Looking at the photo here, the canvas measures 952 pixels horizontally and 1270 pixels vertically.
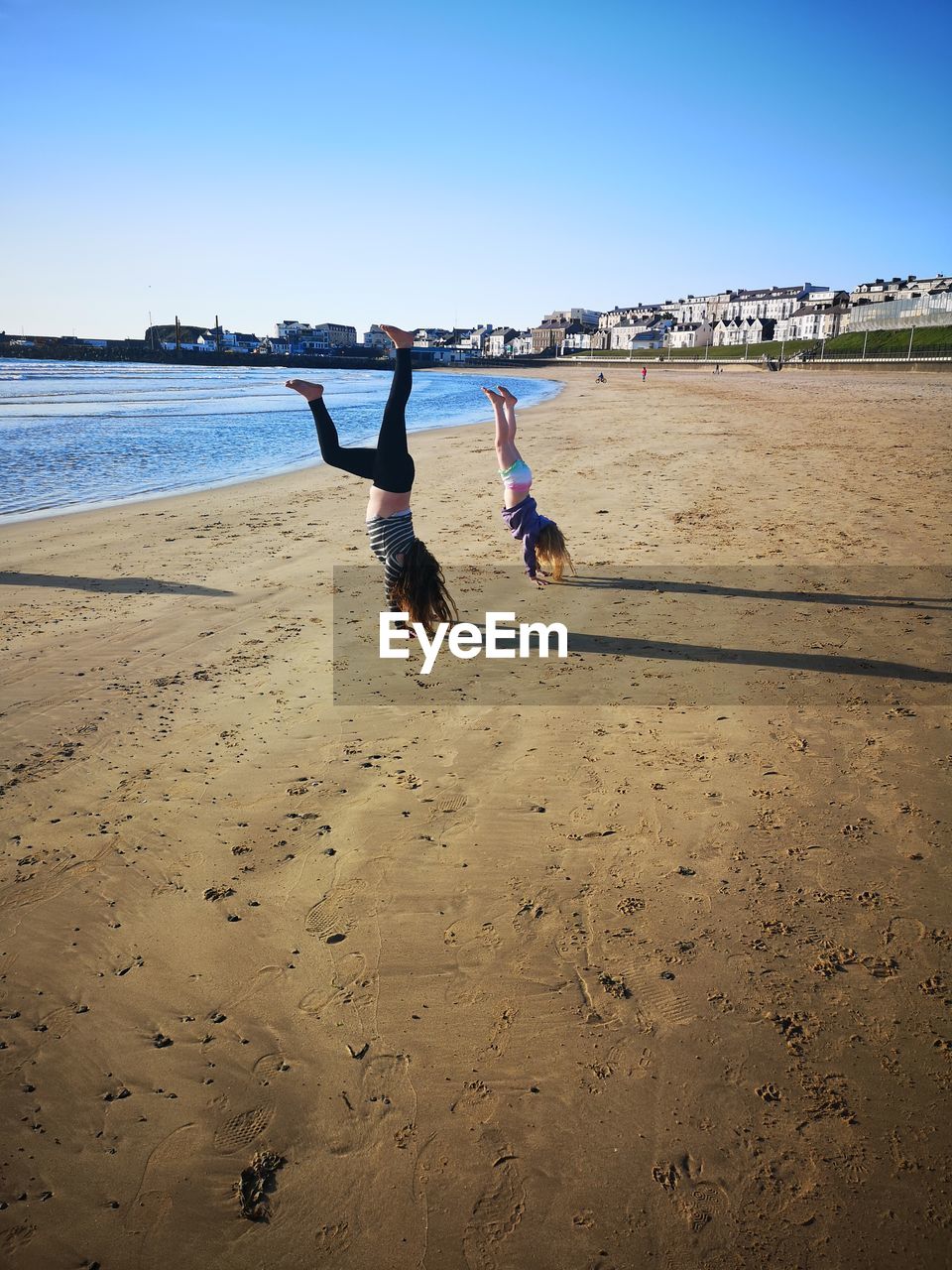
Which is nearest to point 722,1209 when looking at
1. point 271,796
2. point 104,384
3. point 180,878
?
point 180,878

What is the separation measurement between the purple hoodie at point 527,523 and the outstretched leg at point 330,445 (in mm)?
2235

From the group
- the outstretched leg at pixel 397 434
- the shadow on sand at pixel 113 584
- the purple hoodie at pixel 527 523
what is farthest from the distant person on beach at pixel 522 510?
the shadow on sand at pixel 113 584

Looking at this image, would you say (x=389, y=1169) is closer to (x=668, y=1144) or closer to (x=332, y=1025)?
(x=332, y=1025)

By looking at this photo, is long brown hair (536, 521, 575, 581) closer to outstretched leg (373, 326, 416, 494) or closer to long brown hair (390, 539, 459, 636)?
long brown hair (390, 539, 459, 636)

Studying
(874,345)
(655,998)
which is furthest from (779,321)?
(655,998)

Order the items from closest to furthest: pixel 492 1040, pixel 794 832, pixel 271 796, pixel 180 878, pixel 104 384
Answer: pixel 492 1040, pixel 180 878, pixel 794 832, pixel 271 796, pixel 104 384

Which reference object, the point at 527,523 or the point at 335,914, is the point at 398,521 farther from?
the point at 335,914

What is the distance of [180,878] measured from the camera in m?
3.94

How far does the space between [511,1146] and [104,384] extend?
6561 centimetres

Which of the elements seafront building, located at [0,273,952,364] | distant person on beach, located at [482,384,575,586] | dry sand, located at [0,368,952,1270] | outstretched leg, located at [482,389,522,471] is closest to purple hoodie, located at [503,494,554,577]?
distant person on beach, located at [482,384,575,586]

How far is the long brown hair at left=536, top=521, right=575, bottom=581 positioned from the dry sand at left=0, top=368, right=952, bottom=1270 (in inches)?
68.5

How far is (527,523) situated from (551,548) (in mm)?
404

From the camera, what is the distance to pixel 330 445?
6234 mm

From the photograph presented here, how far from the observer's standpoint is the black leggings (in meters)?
6.19
